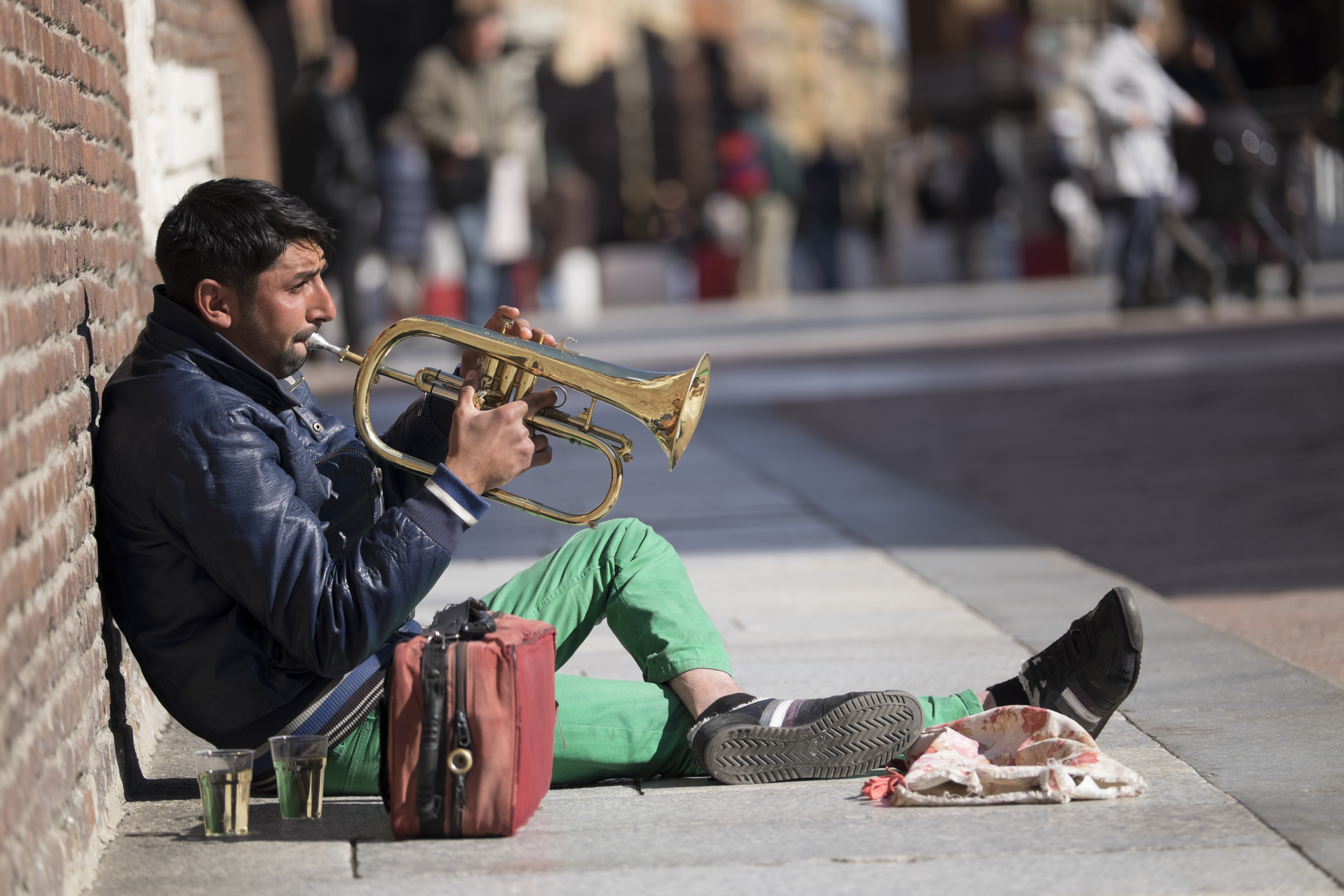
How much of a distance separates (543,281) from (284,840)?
20.4 meters

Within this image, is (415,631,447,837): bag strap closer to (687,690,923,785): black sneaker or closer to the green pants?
the green pants

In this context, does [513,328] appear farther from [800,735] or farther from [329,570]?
[800,735]

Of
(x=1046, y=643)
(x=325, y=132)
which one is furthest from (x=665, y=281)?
(x=1046, y=643)

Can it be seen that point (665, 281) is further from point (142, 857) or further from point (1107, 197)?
point (142, 857)

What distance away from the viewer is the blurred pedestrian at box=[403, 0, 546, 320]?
40.6 ft

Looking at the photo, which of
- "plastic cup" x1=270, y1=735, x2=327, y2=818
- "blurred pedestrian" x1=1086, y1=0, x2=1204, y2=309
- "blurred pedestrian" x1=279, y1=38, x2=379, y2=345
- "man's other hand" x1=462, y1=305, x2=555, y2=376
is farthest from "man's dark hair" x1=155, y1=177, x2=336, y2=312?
"blurred pedestrian" x1=1086, y1=0, x2=1204, y2=309

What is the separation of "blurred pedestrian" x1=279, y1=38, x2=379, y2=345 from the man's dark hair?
27.6ft

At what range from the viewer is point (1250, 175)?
1295cm

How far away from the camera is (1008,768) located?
320 centimetres

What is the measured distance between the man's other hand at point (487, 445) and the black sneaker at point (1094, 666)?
1054mm

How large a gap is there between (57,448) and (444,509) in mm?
599

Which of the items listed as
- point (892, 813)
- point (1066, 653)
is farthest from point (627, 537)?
point (1066, 653)

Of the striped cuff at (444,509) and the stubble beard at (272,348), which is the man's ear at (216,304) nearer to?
the stubble beard at (272,348)

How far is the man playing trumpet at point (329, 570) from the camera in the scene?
2.92 metres
